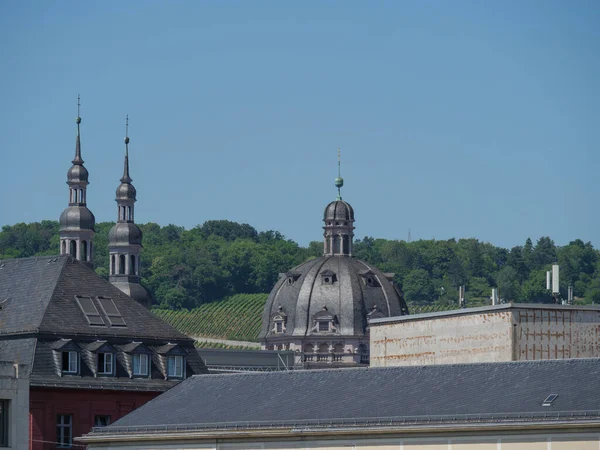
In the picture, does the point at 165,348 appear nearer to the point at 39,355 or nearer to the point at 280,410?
the point at 39,355

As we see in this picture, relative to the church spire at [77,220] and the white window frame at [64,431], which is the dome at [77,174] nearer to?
the church spire at [77,220]

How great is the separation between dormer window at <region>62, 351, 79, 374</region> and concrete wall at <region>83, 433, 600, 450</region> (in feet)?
46.1

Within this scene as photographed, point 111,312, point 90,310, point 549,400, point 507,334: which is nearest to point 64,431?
point 90,310

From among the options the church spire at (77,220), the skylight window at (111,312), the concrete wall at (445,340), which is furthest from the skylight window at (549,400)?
the church spire at (77,220)

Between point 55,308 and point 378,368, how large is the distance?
20105 mm

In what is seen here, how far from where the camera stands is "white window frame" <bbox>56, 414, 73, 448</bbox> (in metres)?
96.9

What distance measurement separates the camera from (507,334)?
307ft

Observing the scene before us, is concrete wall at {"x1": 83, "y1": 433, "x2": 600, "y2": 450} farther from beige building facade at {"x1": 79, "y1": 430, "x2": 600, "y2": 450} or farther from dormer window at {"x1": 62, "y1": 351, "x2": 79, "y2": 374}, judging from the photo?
dormer window at {"x1": 62, "y1": 351, "x2": 79, "y2": 374}

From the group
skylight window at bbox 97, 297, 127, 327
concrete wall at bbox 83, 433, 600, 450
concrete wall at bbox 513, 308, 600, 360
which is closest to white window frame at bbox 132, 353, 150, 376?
skylight window at bbox 97, 297, 127, 327

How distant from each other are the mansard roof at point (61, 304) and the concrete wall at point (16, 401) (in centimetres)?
493

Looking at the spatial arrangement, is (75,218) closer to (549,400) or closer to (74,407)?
(74,407)

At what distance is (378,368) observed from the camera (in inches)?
3371

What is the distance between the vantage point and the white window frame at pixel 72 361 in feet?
324

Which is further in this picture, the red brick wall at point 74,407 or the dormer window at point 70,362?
the dormer window at point 70,362
